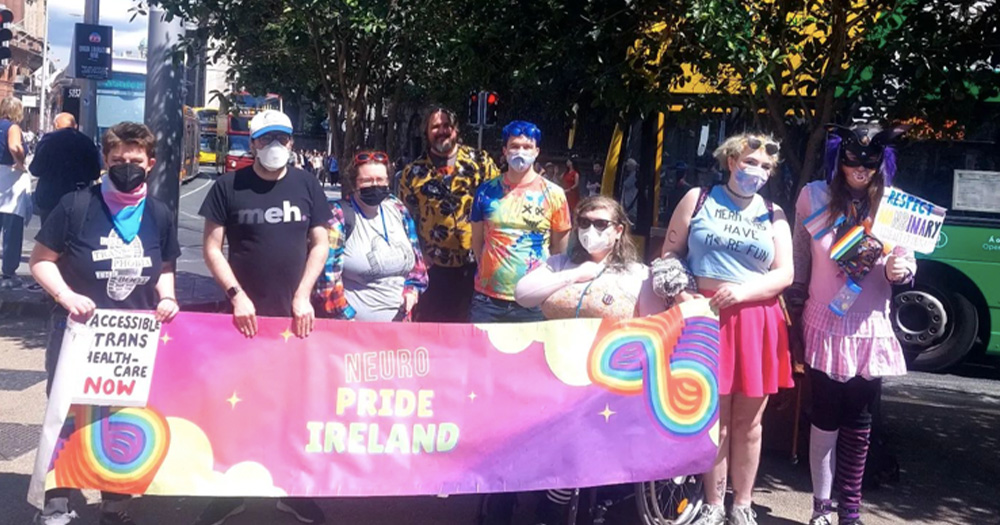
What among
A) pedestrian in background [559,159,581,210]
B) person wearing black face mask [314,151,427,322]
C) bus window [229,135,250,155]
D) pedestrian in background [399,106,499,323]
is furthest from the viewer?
bus window [229,135,250,155]

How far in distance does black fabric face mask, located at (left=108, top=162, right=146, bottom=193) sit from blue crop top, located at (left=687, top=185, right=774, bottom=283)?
253 cm

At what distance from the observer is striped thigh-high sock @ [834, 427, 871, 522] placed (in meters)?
5.14

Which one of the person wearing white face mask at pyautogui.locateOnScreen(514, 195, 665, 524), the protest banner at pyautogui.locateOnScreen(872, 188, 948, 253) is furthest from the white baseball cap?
the protest banner at pyautogui.locateOnScreen(872, 188, 948, 253)

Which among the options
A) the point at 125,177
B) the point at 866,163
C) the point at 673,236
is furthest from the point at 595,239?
the point at 125,177

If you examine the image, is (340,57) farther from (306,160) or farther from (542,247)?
(306,160)

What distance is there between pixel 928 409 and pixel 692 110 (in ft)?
11.4

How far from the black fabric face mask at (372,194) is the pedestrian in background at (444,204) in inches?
28.3

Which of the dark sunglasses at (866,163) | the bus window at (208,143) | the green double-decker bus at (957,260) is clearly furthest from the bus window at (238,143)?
the dark sunglasses at (866,163)

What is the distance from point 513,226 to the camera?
17.4 feet

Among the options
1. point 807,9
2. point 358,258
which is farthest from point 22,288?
point 807,9

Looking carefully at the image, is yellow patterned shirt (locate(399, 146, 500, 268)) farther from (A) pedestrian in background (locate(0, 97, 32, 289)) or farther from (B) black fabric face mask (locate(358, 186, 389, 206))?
(A) pedestrian in background (locate(0, 97, 32, 289))

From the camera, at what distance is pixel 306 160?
156 ft

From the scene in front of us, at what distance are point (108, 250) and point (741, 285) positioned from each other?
283cm

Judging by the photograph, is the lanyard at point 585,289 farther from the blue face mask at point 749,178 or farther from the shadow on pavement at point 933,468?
the shadow on pavement at point 933,468
